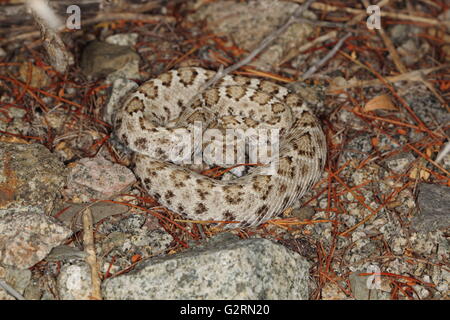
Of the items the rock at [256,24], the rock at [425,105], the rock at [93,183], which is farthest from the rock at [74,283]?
the rock at [425,105]

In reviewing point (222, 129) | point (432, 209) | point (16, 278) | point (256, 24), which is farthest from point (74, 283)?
point (256, 24)

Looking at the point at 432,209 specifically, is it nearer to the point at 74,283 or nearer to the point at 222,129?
the point at 222,129

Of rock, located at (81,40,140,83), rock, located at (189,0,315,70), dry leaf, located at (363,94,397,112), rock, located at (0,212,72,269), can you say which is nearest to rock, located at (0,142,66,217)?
rock, located at (0,212,72,269)

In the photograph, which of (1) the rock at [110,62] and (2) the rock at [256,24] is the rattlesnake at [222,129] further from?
(2) the rock at [256,24]

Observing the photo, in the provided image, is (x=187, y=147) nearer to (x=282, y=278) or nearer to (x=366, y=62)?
(x=282, y=278)

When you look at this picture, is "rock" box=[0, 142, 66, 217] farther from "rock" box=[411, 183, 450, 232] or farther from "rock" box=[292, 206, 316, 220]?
"rock" box=[411, 183, 450, 232]
